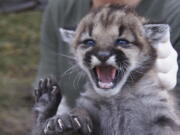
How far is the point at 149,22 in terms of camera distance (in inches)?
162

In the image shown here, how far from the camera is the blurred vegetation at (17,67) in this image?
727 centimetres

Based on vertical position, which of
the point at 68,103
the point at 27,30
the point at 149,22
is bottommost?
the point at 27,30

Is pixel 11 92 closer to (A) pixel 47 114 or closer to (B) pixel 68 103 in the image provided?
(B) pixel 68 103

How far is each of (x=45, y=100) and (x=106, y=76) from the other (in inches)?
23.3

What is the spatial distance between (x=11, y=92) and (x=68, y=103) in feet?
9.64

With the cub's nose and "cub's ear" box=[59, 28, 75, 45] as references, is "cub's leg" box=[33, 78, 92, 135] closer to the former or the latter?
"cub's ear" box=[59, 28, 75, 45]

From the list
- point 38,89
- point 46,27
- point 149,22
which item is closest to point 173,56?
point 149,22

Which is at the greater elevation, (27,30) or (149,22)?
(149,22)

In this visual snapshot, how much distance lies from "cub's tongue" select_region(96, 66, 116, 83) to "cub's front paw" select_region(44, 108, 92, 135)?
27cm

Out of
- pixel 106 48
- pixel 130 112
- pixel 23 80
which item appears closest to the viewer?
pixel 106 48

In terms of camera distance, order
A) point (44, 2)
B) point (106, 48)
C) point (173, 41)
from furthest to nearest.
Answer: point (44, 2) → point (173, 41) → point (106, 48)

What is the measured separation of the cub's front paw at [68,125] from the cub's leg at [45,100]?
0.34 m

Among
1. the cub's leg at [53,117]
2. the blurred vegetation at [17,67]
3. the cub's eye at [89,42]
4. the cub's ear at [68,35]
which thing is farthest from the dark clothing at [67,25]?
the blurred vegetation at [17,67]

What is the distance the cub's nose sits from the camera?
12.2 ft
